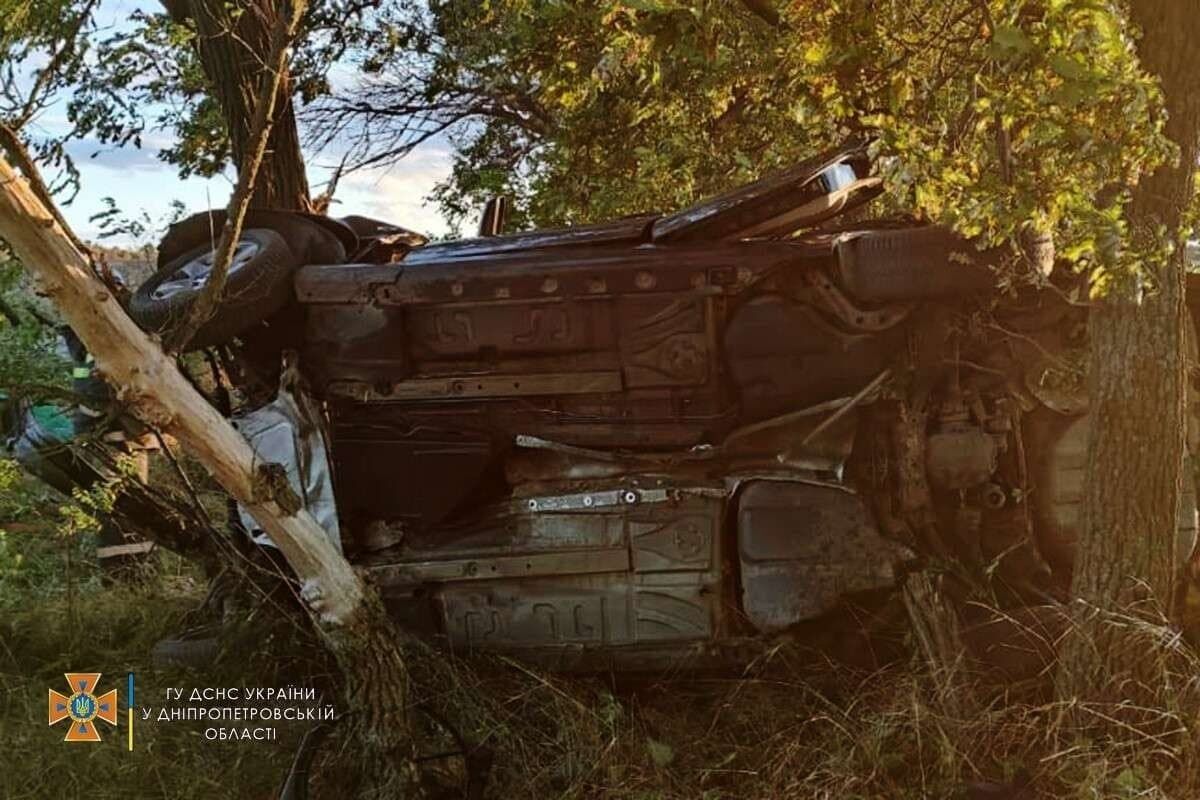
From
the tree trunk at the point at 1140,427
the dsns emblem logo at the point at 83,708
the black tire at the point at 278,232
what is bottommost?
the dsns emblem logo at the point at 83,708

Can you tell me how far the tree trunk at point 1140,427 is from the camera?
3221 mm

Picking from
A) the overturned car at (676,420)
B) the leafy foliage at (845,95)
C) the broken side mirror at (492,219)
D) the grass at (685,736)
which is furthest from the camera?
the broken side mirror at (492,219)

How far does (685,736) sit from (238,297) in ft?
7.76

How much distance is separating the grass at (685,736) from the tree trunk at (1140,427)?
21cm

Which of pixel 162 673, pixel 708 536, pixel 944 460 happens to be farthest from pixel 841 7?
pixel 162 673

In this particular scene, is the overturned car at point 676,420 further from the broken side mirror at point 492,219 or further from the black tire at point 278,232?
the broken side mirror at point 492,219

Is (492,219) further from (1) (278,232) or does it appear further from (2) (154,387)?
(2) (154,387)

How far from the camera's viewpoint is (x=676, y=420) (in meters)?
4.25

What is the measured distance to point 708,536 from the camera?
13.5 feet

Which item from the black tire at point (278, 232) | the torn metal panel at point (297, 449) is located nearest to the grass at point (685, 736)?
the torn metal panel at point (297, 449)

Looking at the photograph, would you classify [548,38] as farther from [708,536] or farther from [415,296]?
[708,536]

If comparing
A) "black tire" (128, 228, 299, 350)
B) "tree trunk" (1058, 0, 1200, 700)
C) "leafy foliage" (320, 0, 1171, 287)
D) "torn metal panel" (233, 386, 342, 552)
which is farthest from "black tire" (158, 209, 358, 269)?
"tree trunk" (1058, 0, 1200, 700)

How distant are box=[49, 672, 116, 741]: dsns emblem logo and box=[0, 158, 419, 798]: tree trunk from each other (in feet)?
3.91

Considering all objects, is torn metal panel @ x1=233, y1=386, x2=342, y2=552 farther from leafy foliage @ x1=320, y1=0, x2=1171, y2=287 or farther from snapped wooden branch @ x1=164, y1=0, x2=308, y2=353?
leafy foliage @ x1=320, y1=0, x2=1171, y2=287
